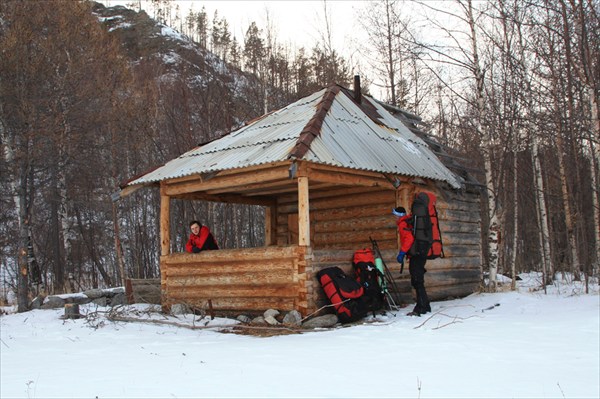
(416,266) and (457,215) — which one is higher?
(457,215)

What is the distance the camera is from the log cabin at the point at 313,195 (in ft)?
33.2

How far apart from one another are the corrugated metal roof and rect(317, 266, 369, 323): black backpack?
191 centimetres

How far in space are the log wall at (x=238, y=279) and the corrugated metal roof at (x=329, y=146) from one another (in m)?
1.65

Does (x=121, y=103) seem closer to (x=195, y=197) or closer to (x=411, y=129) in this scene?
(x=195, y=197)

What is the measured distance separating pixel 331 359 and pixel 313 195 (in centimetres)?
796

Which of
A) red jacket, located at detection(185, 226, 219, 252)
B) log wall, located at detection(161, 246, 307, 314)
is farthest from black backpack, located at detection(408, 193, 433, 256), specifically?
red jacket, located at detection(185, 226, 219, 252)

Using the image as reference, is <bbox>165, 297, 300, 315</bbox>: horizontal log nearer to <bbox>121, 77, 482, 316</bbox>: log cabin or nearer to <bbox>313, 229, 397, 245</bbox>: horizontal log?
<bbox>121, 77, 482, 316</bbox>: log cabin

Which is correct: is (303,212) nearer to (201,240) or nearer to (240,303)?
(240,303)

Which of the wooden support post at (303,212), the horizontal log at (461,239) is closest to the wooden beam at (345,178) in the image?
the wooden support post at (303,212)

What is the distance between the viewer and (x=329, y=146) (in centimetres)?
1045

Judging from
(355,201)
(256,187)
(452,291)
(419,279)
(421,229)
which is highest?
(256,187)

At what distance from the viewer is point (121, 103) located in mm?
20422

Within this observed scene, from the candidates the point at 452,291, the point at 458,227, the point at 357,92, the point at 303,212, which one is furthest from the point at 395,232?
the point at 357,92

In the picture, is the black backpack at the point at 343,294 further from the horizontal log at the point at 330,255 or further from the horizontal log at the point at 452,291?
the horizontal log at the point at 452,291
